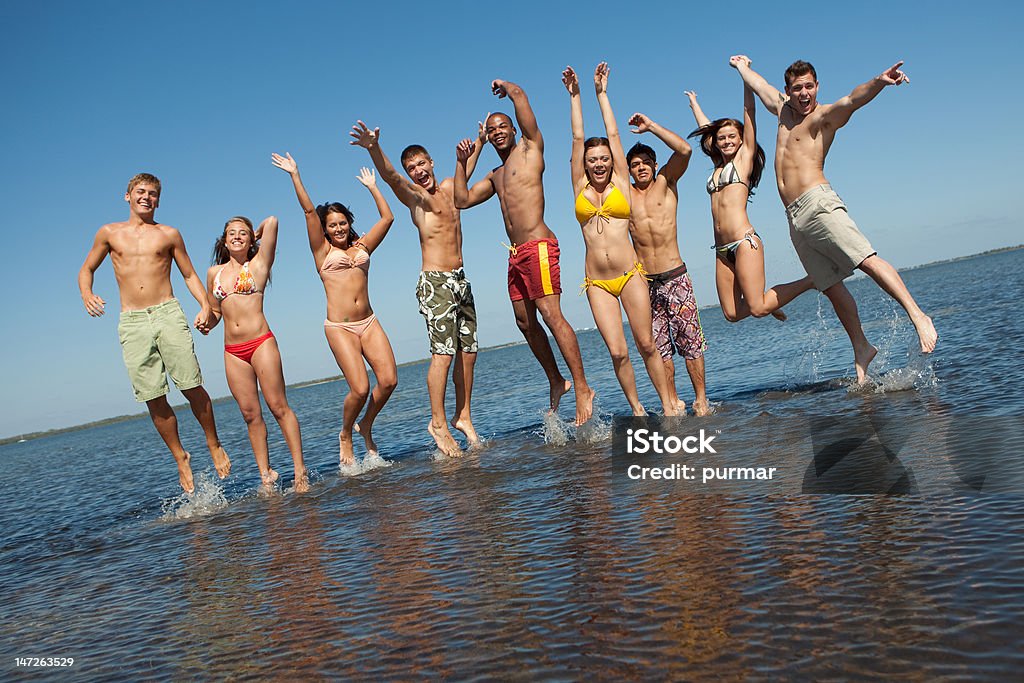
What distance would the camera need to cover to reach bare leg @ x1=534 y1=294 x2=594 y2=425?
723cm

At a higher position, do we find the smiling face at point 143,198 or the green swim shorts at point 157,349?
the smiling face at point 143,198

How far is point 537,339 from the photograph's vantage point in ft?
25.7

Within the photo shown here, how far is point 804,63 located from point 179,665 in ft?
22.0

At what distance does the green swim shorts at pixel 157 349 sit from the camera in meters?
7.38

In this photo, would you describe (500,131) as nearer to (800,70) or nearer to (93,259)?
(800,70)

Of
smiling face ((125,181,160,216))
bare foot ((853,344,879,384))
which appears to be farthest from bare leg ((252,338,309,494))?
bare foot ((853,344,879,384))

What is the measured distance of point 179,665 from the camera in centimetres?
305

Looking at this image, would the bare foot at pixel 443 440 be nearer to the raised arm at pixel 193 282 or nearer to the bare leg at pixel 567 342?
the bare leg at pixel 567 342

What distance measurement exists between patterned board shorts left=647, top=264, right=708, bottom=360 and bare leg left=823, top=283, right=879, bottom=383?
1.33 meters

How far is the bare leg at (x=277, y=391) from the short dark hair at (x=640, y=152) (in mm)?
4108

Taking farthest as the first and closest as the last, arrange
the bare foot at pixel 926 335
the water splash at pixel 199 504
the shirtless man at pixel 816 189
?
the water splash at pixel 199 504 < the shirtless man at pixel 816 189 < the bare foot at pixel 926 335

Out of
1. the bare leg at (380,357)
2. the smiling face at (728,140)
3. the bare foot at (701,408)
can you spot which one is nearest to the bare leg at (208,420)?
the bare leg at (380,357)

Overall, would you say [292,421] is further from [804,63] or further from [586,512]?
[804,63]

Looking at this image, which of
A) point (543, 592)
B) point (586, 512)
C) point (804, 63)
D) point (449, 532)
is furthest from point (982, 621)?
point (804, 63)
